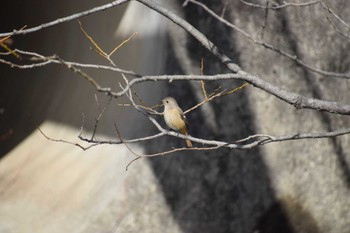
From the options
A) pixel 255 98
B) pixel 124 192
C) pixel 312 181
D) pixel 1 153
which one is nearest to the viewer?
pixel 124 192

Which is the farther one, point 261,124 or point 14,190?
point 14,190

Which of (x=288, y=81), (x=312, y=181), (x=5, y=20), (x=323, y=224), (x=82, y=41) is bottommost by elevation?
(x=323, y=224)

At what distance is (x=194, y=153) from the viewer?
10.3 ft

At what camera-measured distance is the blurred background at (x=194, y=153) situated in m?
3.06

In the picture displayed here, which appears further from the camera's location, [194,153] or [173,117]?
[194,153]

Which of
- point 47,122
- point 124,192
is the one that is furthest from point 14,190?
A: point 124,192

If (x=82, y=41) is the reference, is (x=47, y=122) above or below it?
below

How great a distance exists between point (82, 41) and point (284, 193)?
2.02m

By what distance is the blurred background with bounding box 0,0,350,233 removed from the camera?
306cm

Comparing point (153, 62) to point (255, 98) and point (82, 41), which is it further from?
point (82, 41)

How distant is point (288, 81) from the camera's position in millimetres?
3453

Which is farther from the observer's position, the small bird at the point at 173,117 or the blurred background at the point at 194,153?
the blurred background at the point at 194,153

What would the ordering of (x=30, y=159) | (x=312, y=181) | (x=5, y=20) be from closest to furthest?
(x=312, y=181) < (x=30, y=159) < (x=5, y=20)

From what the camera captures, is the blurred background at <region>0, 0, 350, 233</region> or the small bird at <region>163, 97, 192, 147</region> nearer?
the small bird at <region>163, 97, 192, 147</region>
